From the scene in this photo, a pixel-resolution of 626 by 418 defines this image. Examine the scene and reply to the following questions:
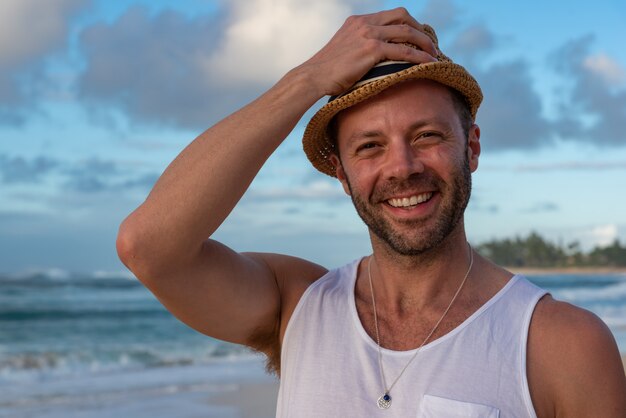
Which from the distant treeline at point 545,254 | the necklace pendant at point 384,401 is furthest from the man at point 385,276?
the distant treeline at point 545,254

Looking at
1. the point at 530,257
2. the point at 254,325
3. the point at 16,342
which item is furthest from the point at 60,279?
the point at 530,257

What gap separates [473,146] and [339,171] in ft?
1.40

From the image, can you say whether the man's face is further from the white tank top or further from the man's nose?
the white tank top

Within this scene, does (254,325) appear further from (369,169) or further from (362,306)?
(369,169)

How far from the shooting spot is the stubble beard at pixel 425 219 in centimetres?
226

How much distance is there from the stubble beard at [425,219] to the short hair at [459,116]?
0.43ft

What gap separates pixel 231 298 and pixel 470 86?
3.08 ft

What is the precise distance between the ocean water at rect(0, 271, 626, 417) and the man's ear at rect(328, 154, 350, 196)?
545cm

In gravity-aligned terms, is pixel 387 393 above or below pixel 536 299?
below

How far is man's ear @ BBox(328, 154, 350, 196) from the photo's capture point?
250cm

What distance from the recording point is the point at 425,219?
2.29m

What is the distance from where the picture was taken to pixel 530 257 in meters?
71.2

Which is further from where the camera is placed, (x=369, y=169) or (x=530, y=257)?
(x=530, y=257)

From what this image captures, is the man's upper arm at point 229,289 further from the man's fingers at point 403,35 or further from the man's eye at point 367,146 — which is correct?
the man's fingers at point 403,35
